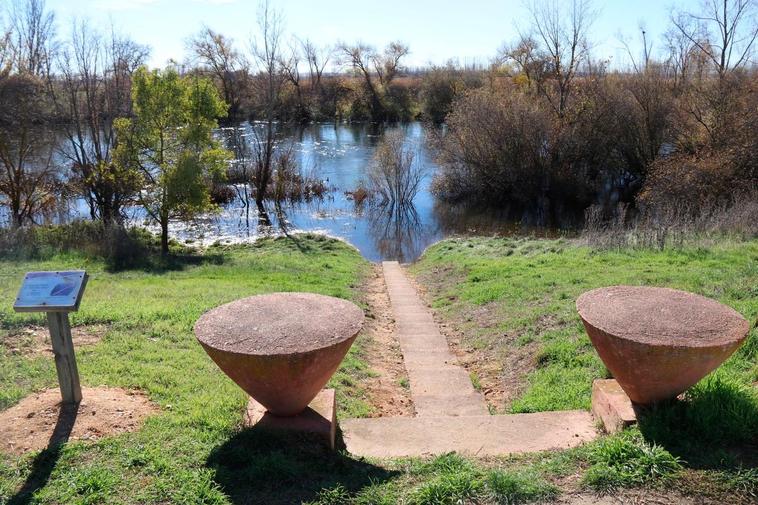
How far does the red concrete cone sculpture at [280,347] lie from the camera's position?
4.20 metres

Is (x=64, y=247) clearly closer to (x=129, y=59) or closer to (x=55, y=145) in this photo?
(x=55, y=145)

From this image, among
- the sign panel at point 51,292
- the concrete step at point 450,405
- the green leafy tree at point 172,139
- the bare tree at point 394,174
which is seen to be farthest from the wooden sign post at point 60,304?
the bare tree at point 394,174

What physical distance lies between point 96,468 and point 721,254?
423 inches

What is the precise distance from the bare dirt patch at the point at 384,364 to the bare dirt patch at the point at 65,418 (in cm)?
253

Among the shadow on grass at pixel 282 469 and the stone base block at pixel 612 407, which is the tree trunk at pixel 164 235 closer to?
the shadow on grass at pixel 282 469

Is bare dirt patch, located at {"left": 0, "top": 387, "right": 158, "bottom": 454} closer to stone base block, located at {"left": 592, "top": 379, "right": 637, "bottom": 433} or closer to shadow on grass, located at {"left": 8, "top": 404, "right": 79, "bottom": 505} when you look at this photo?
shadow on grass, located at {"left": 8, "top": 404, "right": 79, "bottom": 505}

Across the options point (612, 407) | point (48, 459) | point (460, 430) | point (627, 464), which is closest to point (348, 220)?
point (460, 430)

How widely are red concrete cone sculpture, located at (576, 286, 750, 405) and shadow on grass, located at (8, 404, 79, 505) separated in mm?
4165

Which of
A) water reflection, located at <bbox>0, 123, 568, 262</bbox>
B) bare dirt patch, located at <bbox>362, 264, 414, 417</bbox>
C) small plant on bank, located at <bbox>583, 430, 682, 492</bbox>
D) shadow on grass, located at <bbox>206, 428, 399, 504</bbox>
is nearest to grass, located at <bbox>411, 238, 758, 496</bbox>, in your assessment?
small plant on bank, located at <bbox>583, 430, 682, 492</bbox>

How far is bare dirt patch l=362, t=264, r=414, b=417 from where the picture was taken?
675 cm

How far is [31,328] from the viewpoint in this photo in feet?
25.3

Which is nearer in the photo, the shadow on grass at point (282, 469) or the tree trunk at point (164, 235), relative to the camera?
the shadow on grass at point (282, 469)

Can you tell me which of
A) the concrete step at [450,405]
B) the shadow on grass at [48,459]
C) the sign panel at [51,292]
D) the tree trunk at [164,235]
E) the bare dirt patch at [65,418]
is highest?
the sign panel at [51,292]

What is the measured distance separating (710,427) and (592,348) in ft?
9.41
